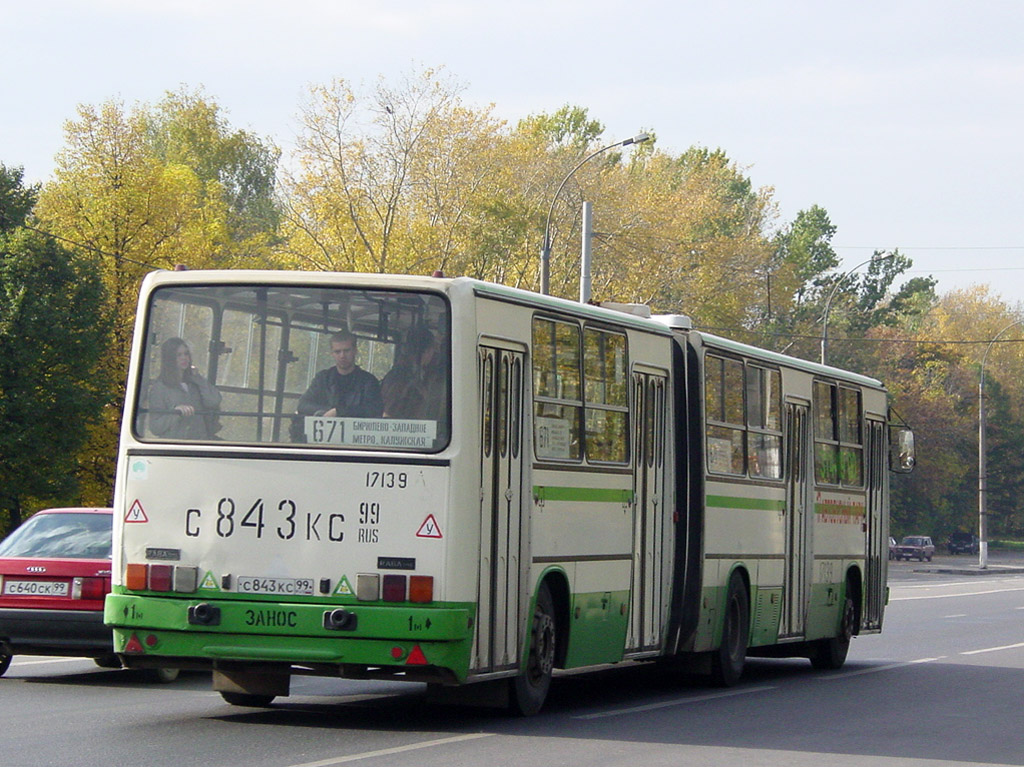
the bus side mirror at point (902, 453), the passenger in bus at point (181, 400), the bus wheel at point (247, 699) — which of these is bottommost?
the bus wheel at point (247, 699)

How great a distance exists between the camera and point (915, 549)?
278 feet

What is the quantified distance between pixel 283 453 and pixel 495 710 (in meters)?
2.93

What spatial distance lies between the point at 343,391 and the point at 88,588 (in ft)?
13.0

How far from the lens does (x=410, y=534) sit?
443 inches

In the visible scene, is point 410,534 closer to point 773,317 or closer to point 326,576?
point 326,576

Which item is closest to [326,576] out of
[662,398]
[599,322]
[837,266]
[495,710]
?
[495,710]

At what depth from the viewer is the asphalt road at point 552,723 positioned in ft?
34.9

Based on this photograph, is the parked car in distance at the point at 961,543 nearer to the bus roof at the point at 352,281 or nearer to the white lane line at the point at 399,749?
the bus roof at the point at 352,281

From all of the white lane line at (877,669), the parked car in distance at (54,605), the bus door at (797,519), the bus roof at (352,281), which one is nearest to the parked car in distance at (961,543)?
the white lane line at (877,669)

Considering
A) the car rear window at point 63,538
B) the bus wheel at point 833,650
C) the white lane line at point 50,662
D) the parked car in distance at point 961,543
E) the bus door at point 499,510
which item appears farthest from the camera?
the parked car in distance at point 961,543

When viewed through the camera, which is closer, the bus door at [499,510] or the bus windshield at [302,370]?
the bus windshield at [302,370]

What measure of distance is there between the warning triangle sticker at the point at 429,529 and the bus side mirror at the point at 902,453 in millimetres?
10891

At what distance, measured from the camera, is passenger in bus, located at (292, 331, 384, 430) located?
11.5 metres

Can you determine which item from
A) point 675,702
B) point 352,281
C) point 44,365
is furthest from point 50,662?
point 44,365
